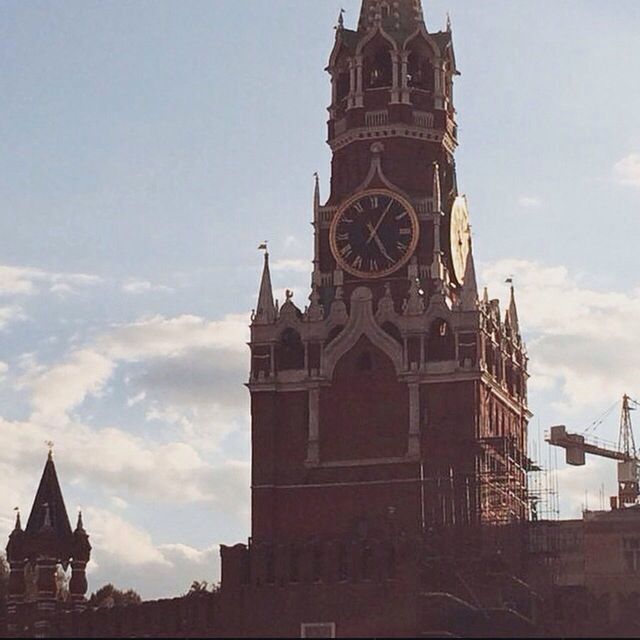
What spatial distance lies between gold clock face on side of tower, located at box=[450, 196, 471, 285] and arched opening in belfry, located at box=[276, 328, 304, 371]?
815 cm

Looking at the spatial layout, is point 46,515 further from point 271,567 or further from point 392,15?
point 392,15

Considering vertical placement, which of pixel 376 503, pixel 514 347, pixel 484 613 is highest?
pixel 514 347

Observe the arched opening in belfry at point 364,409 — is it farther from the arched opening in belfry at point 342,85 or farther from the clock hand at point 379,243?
the arched opening in belfry at point 342,85

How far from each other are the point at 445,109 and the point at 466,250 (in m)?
6.80

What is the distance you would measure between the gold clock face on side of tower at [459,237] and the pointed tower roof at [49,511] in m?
21.5

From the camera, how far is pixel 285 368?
11938cm

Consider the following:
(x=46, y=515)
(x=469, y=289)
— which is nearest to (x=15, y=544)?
(x=46, y=515)

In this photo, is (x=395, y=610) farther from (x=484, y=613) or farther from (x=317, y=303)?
(x=317, y=303)

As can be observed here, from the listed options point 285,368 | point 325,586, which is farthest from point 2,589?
point 325,586

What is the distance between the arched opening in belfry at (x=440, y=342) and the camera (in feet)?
383

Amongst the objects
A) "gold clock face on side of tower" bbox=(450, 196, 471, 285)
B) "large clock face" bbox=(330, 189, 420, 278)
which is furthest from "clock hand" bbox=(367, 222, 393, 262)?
"gold clock face on side of tower" bbox=(450, 196, 471, 285)

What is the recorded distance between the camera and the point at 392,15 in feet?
407

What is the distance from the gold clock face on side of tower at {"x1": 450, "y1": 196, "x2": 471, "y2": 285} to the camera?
399 ft

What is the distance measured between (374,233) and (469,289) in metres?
5.57
